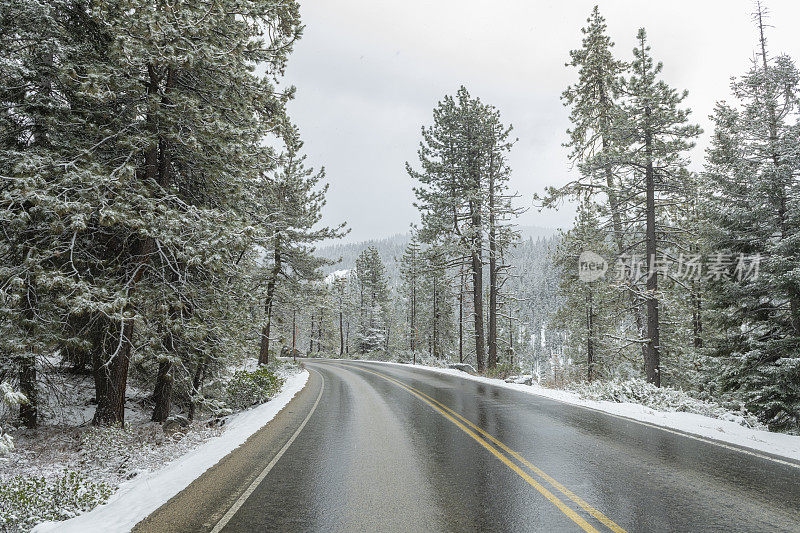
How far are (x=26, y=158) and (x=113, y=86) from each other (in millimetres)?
2207

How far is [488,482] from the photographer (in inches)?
202

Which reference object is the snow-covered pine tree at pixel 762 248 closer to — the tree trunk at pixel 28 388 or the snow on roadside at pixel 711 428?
the snow on roadside at pixel 711 428

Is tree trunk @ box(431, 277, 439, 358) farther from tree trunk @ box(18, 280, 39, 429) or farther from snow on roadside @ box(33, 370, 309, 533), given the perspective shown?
tree trunk @ box(18, 280, 39, 429)

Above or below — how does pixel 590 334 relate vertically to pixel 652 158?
below

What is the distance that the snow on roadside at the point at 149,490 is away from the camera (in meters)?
4.32

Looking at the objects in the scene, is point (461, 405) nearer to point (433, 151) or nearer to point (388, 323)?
point (433, 151)

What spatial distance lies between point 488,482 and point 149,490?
4496 mm

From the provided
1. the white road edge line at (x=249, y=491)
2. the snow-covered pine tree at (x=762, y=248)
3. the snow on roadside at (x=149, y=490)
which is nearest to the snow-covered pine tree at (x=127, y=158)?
the snow on roadside at (x=149, y=490)

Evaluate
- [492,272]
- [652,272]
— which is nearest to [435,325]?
[492,272]

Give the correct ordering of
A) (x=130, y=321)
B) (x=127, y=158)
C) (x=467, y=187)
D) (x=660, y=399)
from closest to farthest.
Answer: (x=127, y=158) → (x=130, y=321) → (x=660, y=399) → (x=467, y=187)

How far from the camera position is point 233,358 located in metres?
11.8

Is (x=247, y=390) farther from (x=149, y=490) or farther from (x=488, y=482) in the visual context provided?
Result: (x=488, y=482)

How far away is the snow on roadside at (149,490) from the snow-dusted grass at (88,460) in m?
0.03

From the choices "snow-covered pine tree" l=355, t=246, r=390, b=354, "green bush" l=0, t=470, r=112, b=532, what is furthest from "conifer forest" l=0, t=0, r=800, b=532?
"snow-covered pine tree" l=355, t=246, r=390, b=354
